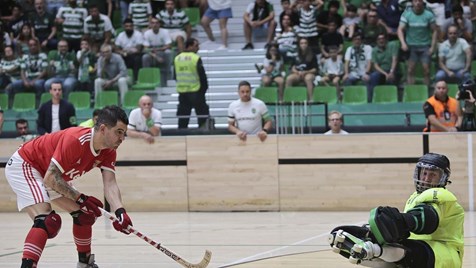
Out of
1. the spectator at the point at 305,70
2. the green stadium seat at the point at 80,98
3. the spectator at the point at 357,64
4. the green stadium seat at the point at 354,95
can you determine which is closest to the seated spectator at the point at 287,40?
the spectator at the point at 305,70

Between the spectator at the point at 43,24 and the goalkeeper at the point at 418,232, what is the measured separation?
11.8m

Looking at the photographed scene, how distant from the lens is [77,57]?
53.0 feet

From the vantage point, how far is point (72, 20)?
17.9 m

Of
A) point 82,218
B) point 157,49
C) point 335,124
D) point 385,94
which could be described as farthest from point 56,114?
point 82,218

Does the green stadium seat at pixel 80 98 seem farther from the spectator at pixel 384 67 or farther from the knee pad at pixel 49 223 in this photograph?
Answer: the knee pad at pixel 49 223

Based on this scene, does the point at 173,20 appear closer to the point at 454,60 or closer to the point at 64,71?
the point at 64,71

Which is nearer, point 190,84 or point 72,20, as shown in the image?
point 190,84

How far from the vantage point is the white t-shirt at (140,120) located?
14.3 metres

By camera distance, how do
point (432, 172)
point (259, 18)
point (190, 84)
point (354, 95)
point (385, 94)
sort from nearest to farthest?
point (432, 172) → point (385, 94) → point (354, 95) → point (190, 84) → point (259, 18)

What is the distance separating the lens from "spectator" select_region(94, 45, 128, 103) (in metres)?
15.5

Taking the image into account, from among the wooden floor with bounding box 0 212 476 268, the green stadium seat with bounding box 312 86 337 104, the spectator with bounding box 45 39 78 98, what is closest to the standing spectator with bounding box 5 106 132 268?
the wooden floor with bounding box 0 212 476 268

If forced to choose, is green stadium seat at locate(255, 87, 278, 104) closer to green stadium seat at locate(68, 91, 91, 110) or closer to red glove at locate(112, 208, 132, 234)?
green stadium seat at locate(68, 91, 91, 110)

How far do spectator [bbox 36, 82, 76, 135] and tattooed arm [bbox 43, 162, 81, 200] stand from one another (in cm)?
640

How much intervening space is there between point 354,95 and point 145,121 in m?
3.16
